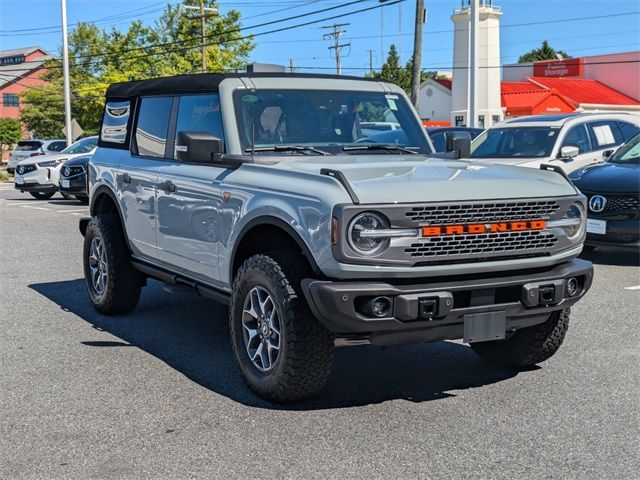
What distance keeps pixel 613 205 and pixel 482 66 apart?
43119 millimetres

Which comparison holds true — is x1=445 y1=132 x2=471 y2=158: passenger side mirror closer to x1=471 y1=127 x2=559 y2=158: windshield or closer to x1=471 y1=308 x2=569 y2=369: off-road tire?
x1=471 y1=308 x2=569 y2=369: off-road tire

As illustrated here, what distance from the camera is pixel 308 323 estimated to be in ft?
15.2

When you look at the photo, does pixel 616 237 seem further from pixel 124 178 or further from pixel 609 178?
pixel 124 178

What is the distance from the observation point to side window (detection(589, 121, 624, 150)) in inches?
516

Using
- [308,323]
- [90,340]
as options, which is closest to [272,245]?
[308,323]

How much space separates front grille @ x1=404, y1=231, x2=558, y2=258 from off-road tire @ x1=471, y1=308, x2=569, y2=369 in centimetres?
64

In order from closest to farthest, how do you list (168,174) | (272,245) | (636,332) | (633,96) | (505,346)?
(272,245), (505,346), (168,174), (636,332), (633,96)

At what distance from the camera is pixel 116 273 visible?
23.3 ft

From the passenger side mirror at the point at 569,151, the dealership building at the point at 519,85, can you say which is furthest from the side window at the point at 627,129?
the dealership building at the point at 519,85

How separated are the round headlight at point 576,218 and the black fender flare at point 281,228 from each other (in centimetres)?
161

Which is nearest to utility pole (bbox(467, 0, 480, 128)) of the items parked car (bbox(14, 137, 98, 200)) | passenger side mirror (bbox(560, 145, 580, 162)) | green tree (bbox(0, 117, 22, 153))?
parked car (bbox(14, 137, 98, 200))

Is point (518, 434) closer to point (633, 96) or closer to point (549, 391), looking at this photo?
point (549, 391)

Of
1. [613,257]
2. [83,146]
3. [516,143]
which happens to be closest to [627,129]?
[516,143]

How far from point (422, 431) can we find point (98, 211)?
434 centimetres
